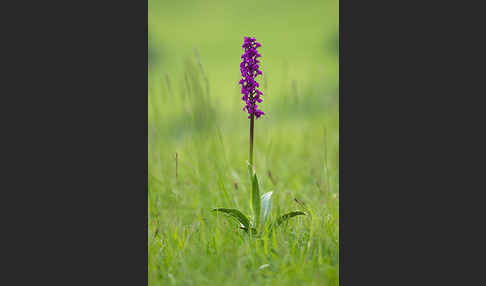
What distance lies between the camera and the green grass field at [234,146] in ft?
10.4

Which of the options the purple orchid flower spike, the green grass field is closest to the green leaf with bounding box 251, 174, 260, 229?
the green grass field

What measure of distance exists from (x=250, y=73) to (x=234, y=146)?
9.37ft

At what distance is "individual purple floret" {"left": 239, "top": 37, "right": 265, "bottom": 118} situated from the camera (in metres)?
3.29

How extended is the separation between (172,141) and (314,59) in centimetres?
299

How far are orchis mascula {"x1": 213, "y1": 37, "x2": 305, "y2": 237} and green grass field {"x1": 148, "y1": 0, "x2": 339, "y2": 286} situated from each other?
0.11 m

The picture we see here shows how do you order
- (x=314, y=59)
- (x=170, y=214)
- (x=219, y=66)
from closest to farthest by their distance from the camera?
(x=170, y=214), (x=219, y=66), (x=314, y=59)

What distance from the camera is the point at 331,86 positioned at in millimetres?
7148

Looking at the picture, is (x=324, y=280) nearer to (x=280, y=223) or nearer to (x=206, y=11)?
(x=280, y=223)

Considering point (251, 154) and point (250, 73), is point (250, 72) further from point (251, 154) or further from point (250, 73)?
point (251, 154)

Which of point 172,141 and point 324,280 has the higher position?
point 172,141

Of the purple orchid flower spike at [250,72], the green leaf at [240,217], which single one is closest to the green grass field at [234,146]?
the green leaf at [240,217]

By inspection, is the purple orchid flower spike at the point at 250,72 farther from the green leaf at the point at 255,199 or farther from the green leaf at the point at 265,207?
the green leaf at the point at 265,207

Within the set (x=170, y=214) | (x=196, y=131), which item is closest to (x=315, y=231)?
(x=170, y=214)

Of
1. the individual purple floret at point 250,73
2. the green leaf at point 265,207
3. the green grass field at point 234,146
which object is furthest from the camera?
the green leaf at point 265,207
